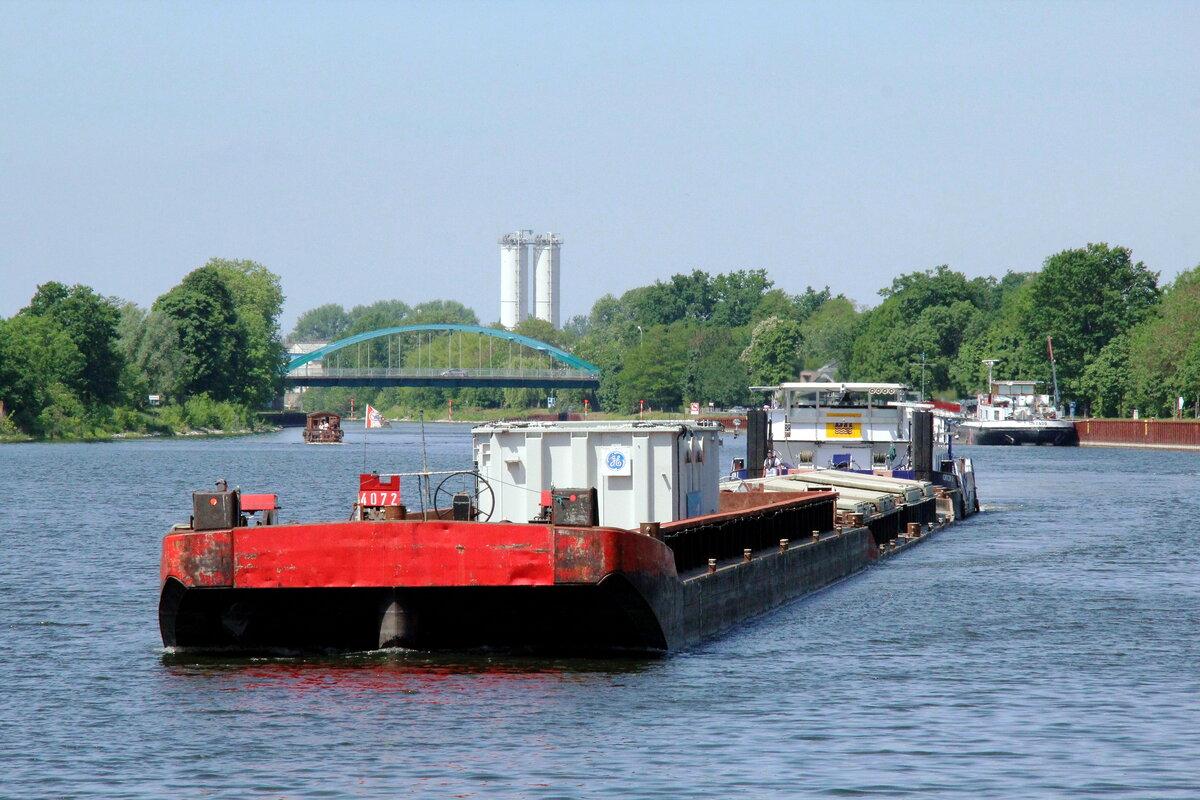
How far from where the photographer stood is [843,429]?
4891cm

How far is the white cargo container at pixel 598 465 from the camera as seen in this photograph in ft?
A: 77.0

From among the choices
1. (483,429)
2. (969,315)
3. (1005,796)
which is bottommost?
(1005,796)

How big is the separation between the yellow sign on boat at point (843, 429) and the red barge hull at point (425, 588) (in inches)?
1039

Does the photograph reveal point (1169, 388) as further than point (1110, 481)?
Yes

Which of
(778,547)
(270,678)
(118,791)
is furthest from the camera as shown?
(778,547)

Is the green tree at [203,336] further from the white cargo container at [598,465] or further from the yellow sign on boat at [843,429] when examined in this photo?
the white cargo container at [598,465]

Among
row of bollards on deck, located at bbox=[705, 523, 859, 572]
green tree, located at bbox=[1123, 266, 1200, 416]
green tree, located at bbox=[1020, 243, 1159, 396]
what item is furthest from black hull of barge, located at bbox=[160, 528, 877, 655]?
green tree, located at bbox=[1020, 243, 1159, 396]

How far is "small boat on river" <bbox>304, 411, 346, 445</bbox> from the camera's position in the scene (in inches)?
5315

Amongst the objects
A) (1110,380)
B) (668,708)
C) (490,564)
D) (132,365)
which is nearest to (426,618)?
(490,564)

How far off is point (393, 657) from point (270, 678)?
1540 mm

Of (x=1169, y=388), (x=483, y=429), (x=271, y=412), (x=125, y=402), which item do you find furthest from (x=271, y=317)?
(x=483, y=429)

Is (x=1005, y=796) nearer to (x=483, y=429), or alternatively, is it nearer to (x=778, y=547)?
(x=483, y=429)

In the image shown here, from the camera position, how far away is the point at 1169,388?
12950 centimetres

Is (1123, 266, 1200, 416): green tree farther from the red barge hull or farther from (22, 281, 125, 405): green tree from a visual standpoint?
the red barge hull
